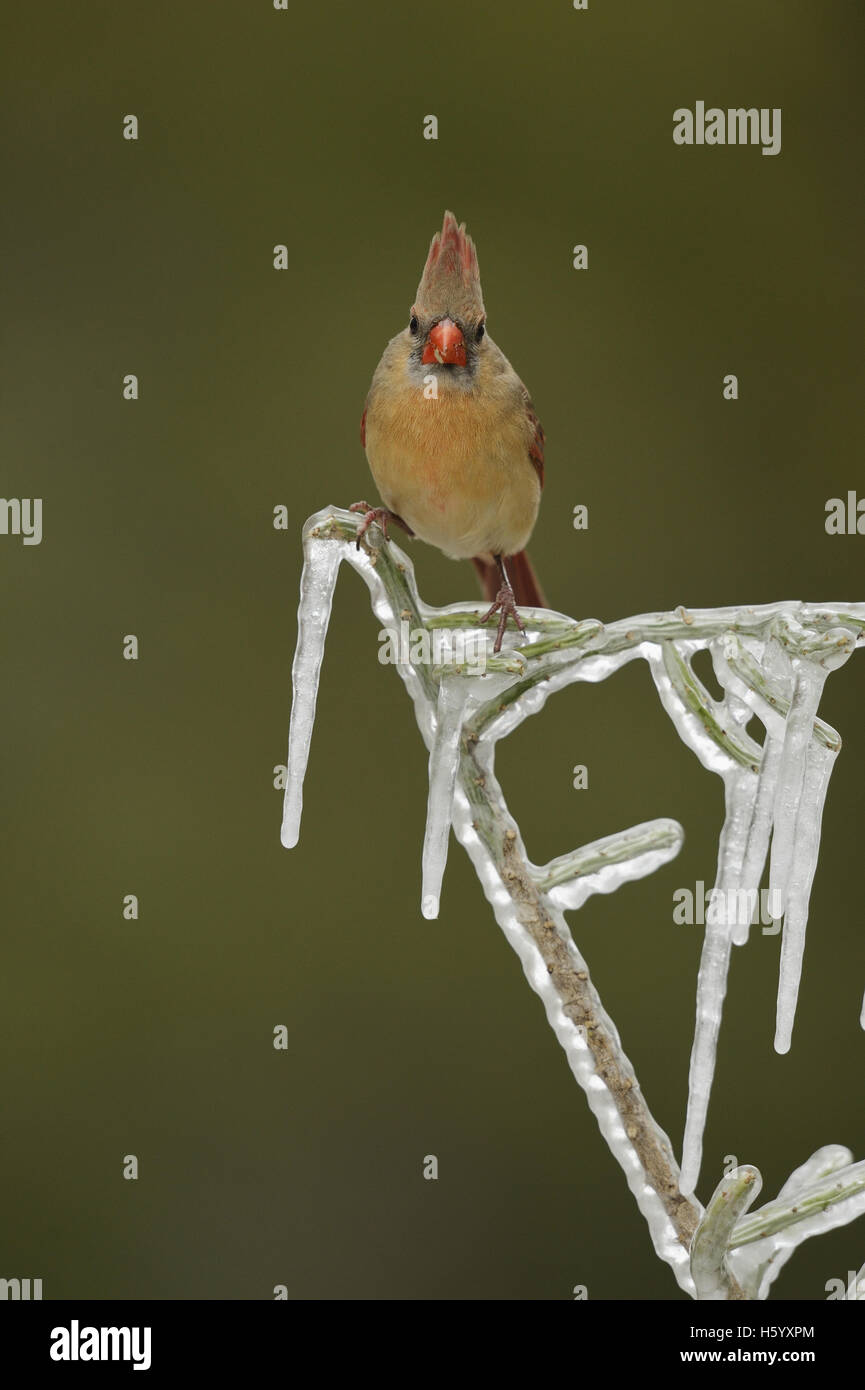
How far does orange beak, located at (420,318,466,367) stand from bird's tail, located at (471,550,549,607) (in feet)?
1.24

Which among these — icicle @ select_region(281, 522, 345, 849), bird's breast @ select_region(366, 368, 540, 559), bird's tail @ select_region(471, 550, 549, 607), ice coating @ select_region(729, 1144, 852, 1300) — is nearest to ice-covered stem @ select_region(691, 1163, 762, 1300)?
ice coating @ select_region(729, 1144, 852, 1300)

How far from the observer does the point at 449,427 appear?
145 centimetres

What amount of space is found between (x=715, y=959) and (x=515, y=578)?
73cm

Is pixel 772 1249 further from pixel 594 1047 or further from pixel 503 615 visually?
pixel 503 615

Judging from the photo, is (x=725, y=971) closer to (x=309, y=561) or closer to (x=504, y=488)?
(x=309, y=561)

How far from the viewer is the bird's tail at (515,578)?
5.74 ft

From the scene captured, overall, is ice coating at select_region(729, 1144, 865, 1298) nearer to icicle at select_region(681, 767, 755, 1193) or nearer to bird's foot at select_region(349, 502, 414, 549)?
icicle at select_region(681, 767, 755, 1193)

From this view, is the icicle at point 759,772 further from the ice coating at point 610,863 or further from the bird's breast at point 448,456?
the bird's breast at point 448,456

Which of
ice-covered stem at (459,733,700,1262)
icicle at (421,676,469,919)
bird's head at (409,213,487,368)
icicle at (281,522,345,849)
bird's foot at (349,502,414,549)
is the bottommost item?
ice-covered stem at (459,733,700,1262)

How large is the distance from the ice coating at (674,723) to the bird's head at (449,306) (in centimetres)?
24

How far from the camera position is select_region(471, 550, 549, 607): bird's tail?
1.75 metres

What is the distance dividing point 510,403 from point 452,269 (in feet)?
0.60

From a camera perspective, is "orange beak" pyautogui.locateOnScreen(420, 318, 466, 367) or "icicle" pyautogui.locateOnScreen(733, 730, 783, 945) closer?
"icicle" pyautogui.locateOnScreen(733, 730, 783, 945)
